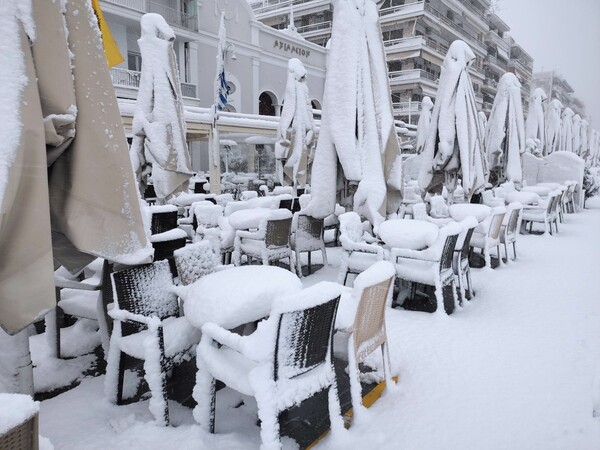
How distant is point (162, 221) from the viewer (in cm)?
473

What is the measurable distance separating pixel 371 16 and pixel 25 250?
396cm

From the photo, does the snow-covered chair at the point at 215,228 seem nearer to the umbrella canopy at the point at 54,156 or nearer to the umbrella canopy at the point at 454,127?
the umbrella canopy at the point at 454,127

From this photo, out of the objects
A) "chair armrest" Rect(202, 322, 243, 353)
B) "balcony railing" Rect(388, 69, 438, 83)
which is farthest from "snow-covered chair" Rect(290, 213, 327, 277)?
"balcony railing" Rect(388, 69, 438, 83)

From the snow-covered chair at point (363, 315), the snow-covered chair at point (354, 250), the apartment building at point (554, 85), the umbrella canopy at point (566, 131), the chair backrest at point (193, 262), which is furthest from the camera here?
the apartment building at point (554, 85)

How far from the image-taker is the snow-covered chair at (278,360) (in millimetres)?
1941

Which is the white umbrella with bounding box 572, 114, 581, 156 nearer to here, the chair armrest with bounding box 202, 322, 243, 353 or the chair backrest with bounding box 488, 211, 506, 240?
→ the chair backrest with bounding box 488, 211, 506, 240

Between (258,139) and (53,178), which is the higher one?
(258,139)

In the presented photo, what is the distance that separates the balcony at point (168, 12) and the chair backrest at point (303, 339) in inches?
714

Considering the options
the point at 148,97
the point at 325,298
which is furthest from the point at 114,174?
the point at 148,97

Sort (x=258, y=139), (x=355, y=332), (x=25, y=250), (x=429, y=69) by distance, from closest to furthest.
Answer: (x=25, y=250), (x=355, y=332), (x=258, y=139), (x=429, y=69)

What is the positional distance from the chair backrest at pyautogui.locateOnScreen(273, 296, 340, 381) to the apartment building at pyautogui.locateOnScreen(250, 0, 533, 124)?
31725 millimetres

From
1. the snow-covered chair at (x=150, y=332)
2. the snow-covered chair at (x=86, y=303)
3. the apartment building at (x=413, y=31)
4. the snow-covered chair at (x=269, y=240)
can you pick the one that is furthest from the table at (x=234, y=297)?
the apartment building at (x=413, y=31)

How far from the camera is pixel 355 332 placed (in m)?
2.47

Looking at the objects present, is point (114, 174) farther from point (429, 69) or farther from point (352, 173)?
point (429, 69)
